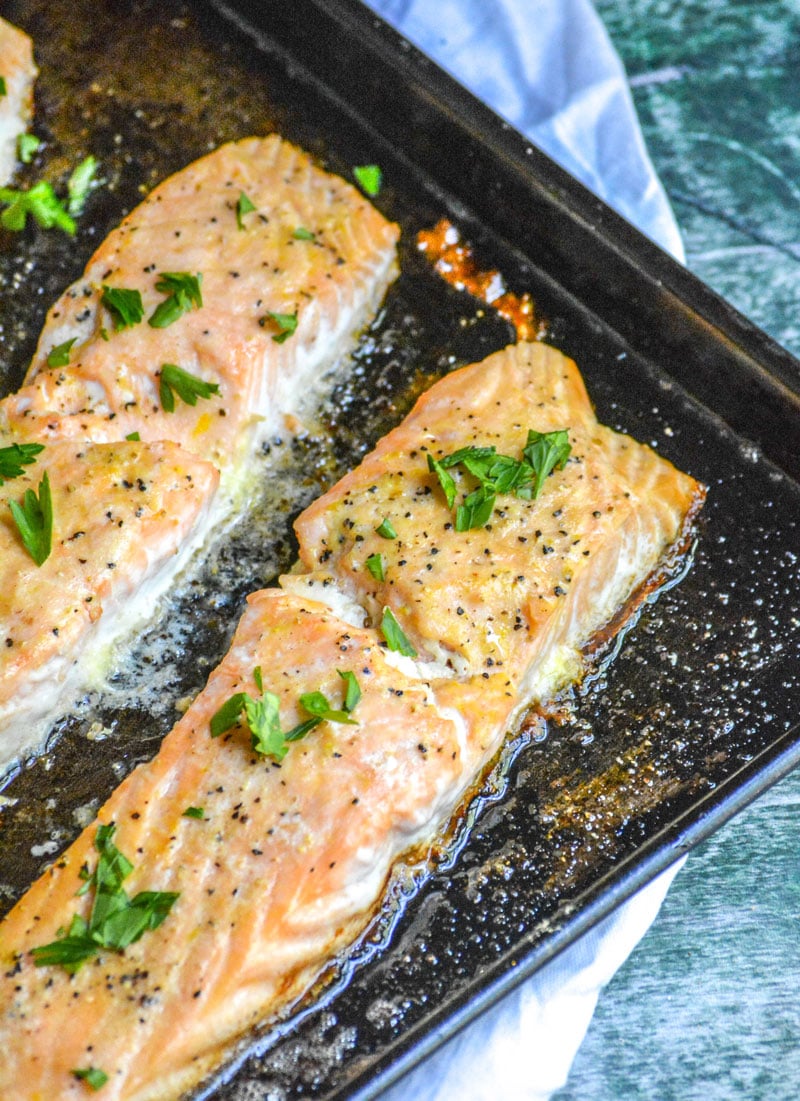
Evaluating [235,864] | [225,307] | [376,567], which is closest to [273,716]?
[235,864]

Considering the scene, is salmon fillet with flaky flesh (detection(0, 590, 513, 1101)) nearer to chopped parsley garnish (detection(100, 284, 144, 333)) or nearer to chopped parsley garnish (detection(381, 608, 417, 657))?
chopped parsley garnish (detection(381, 608, 417, 657))

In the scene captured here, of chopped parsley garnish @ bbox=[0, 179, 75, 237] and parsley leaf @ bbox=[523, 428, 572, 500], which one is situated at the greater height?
chopped parsley garnish @ bbox=[0, 179, 75, 237]

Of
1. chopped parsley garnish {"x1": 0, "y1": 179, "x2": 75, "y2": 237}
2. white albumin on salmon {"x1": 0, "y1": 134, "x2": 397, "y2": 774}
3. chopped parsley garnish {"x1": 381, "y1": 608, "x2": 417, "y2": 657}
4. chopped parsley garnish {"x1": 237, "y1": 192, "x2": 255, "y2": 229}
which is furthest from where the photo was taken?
chopped parsley garnish {"x1": 0, "y1": 179, "x2": 75, "y2": 237}

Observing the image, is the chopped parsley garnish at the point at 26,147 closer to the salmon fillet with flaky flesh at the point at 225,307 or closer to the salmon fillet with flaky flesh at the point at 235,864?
the salmon fillet with flaky flesh at the point at 225,307

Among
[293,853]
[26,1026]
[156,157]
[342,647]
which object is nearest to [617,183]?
[156,157]

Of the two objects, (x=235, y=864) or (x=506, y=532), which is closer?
(x=235, y=864)

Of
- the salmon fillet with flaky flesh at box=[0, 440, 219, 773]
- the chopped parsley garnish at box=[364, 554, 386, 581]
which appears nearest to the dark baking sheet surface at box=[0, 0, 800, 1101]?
the salmon fillet with flaky flesh at box=[0, 440, 219, 773]

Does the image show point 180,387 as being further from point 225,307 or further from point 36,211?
point 36,211
